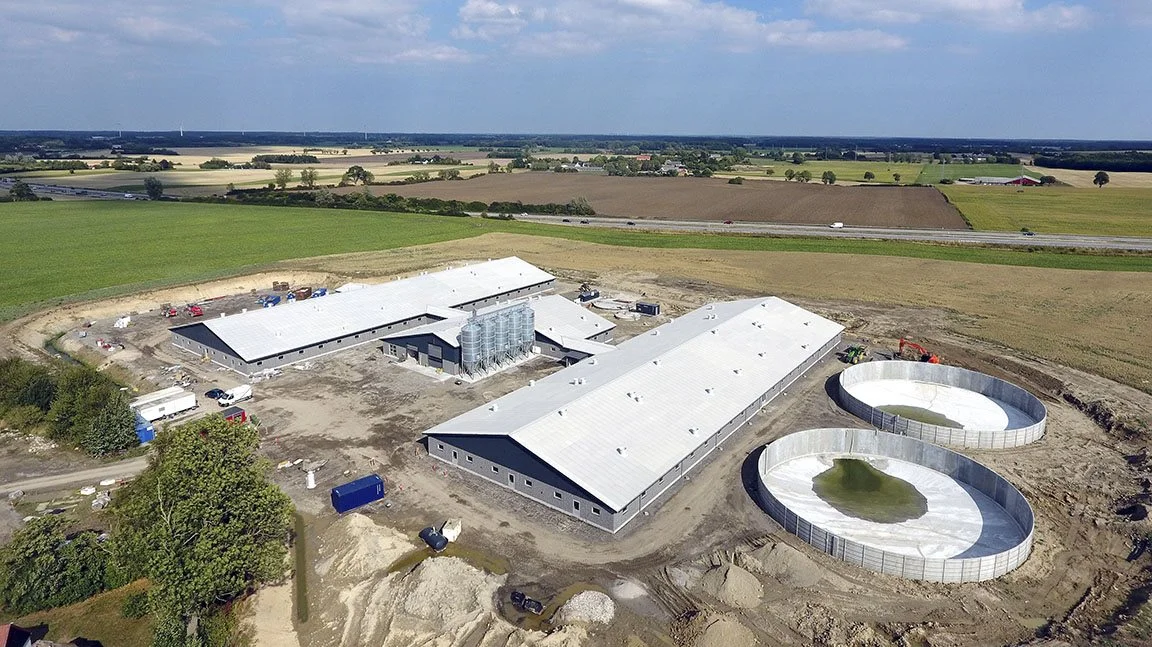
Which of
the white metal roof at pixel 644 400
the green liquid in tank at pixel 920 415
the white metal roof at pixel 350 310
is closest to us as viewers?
the white metal roof at pixel 644 400

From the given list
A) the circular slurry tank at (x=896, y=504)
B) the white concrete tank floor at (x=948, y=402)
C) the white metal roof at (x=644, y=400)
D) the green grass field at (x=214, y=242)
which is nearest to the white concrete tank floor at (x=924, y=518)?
the circular slurry tank at (x=896, y=504)

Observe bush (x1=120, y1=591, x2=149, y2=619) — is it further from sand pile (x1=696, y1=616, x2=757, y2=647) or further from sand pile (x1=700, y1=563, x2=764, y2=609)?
sand pile (x1=700, y1=563, x2=764, y2=609)

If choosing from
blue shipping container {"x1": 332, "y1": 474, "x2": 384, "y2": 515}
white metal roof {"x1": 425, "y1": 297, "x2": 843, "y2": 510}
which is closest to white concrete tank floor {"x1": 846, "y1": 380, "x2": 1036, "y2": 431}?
white metal roof {"x1": 425, "y1": 297, "x2": 843, "y2": 510}

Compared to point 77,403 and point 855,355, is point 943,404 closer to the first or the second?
point 855,355

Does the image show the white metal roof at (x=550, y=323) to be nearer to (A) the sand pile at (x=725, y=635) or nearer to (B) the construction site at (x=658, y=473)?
(B) the construction site at (x=658, y=473)

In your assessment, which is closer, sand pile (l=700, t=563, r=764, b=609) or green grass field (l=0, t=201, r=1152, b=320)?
sand pile (l=700, t=563, r=764, b=609)

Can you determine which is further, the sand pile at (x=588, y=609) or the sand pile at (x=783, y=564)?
the sand pile at (x=783, y=564)

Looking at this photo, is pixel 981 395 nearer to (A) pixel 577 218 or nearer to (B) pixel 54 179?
(A) pixel 577 218
